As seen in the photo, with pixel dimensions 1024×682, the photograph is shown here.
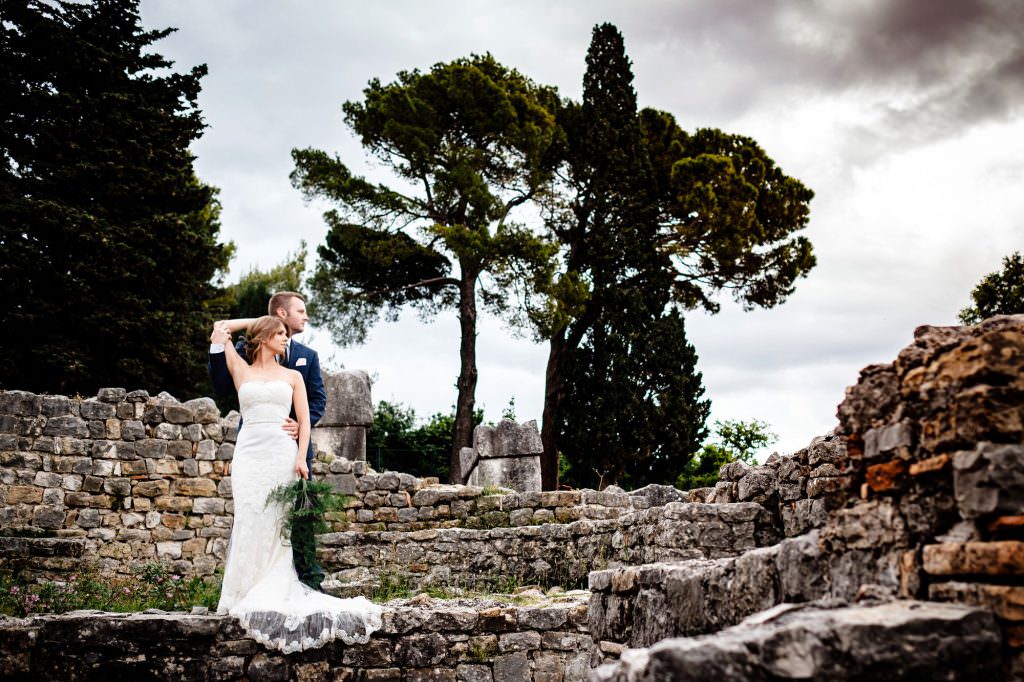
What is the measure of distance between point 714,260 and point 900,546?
20204mm

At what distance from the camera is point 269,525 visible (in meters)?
4.86

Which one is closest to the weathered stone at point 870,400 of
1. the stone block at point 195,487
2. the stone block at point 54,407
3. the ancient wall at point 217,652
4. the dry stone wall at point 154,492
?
the ancient wall at point 217,652

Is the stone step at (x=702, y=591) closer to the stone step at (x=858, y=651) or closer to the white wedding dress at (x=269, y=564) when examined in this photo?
the stone step at (x=858, y=651)

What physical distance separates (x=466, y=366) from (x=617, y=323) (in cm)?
362

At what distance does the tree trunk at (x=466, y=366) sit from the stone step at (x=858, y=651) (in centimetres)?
1551

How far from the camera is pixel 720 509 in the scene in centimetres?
611

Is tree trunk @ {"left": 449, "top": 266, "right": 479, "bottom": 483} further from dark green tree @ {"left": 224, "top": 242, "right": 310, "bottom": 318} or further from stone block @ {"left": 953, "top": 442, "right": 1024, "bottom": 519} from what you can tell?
stone block @ {"left": 953, "top": 442, "right": 1024, "bottom": 519}

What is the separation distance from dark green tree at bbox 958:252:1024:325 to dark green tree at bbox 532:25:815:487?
523cm

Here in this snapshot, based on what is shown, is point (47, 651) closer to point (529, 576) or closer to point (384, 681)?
point (384, 681)

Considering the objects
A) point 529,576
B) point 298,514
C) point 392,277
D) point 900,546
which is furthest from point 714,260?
point 900,546

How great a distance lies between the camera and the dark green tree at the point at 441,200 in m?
19.0

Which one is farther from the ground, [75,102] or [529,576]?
[75,102]

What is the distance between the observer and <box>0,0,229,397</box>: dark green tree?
13680 mm

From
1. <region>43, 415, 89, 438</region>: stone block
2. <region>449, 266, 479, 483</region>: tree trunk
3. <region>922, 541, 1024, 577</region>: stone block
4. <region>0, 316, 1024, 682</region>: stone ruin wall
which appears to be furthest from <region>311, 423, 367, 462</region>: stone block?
<region>922, 541, 1024, 577</region>: stone block
